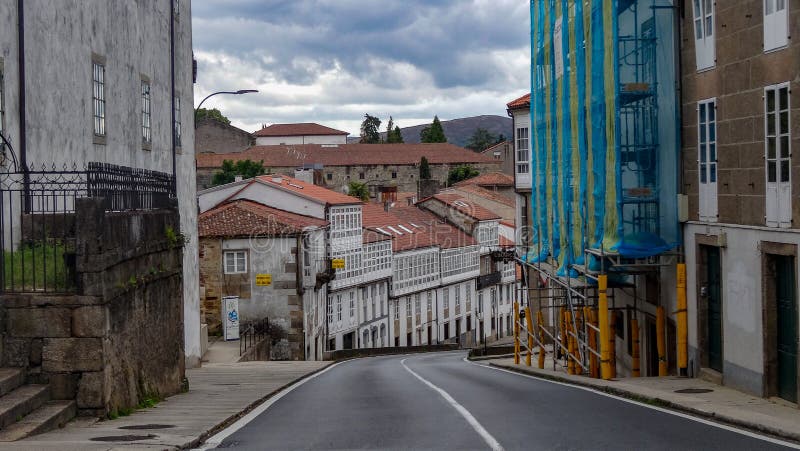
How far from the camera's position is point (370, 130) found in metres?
195

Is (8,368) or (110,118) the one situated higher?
(110,118)

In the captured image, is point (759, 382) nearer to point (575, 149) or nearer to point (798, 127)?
point (798, 127)

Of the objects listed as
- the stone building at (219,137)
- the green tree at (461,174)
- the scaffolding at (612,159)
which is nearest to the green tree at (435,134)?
the green tree at (461,174)

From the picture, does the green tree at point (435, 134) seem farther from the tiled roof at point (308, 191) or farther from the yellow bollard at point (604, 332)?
the yellow bollard at point (604, 332)

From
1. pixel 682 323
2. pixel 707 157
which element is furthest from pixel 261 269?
pixel 707 157

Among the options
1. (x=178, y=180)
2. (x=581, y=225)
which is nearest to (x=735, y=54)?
(x=581, y=225)

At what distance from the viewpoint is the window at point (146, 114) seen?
25.4m

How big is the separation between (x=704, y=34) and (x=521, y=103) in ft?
88.3

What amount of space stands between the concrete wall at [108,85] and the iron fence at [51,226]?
154cm

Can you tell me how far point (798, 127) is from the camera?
1619cm

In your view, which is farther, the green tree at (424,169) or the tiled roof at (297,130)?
the tiled roof at (297,130)

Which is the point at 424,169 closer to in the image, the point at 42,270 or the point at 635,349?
the point at 635,349

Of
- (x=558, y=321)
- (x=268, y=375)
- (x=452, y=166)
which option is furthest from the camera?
(x=452, y=166)

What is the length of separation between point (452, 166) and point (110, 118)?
131 metres
